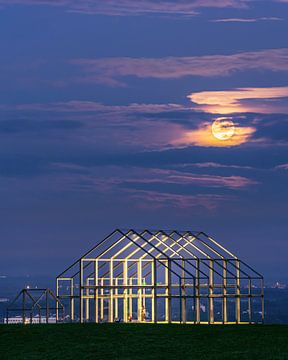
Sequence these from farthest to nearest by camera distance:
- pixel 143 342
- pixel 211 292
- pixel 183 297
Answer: pixel 211 292, pixel 183 297, pixel 143 342

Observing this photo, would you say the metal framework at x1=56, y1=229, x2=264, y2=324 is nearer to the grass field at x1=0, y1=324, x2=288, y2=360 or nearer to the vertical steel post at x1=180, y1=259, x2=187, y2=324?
the vertical steel post at x1=180, y1=259, x2=187, y2=324

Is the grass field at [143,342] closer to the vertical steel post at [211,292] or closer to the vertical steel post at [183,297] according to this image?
the vertical steel post at [183,297]

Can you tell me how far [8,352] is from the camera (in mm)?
29219

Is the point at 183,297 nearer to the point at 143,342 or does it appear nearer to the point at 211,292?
the point at 211,292

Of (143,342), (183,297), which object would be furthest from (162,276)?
(143,342)

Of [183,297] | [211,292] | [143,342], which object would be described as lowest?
[143,342]

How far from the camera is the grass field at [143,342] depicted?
2775 centimetres

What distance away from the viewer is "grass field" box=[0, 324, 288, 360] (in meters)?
27.8

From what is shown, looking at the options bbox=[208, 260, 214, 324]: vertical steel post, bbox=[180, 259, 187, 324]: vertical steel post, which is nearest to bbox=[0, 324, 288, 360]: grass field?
bbox=[180, 259, 187, 324]: vertical steel post

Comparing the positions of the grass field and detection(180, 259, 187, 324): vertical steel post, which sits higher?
detection(180, 259, 187, 324): vertical steel post

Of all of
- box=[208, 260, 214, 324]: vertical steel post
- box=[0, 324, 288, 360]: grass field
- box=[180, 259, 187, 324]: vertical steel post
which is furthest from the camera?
box=[208, 260, 214, 324]: vertical steel post

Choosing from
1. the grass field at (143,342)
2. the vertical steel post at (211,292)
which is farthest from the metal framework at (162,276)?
the grass field at (143,342)

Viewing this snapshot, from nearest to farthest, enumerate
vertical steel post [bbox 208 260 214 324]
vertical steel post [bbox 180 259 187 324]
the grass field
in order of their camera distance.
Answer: the grass field
vertical steel post [bbox 180 259 187 324]
vertical steel post [bbox 208 260 214 324]

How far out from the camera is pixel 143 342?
99.4 ft
